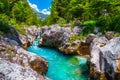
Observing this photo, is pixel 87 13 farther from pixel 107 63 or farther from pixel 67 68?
pixel 107 63

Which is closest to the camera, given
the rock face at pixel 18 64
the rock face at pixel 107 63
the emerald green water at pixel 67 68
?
the rock face at pixel 18 64

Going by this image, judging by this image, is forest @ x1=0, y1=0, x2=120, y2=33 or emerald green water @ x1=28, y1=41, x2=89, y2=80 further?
forest @ x1=0, y1=0, x2=120, y2=33

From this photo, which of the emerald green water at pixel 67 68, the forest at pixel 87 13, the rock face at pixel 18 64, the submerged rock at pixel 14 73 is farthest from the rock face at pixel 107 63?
the forest at pixel 87 13

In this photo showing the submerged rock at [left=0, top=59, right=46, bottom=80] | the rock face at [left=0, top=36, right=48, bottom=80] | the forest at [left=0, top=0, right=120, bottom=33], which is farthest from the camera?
the forest at [left=0, top=0, right=120, bottom=33]

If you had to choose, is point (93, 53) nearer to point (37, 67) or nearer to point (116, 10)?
point (37, 67)

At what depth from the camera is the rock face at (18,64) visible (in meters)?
11.6

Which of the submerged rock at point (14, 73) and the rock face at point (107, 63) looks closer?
the submerged rock at point (14, 73)

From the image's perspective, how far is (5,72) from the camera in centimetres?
1141

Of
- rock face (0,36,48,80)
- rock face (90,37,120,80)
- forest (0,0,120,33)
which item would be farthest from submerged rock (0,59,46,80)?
forest (0,0,120,33)

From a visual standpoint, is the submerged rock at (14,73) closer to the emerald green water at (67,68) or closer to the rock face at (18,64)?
the rock face at (18,64)

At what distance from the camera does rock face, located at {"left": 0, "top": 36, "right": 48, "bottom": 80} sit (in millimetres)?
11570

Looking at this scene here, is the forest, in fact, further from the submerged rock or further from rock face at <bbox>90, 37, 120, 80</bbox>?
the submerged rock

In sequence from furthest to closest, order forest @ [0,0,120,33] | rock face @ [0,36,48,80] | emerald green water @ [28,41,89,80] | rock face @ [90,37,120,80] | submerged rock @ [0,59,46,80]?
forest @ [0,0,120,33] → emerald green water @ [28,41,89,80] → rock face @ [90,37,120,80] → rock face @ [0,36,48,80] → submerged rock @ [0,59,46,80]

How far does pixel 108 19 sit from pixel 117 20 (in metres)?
2.26
